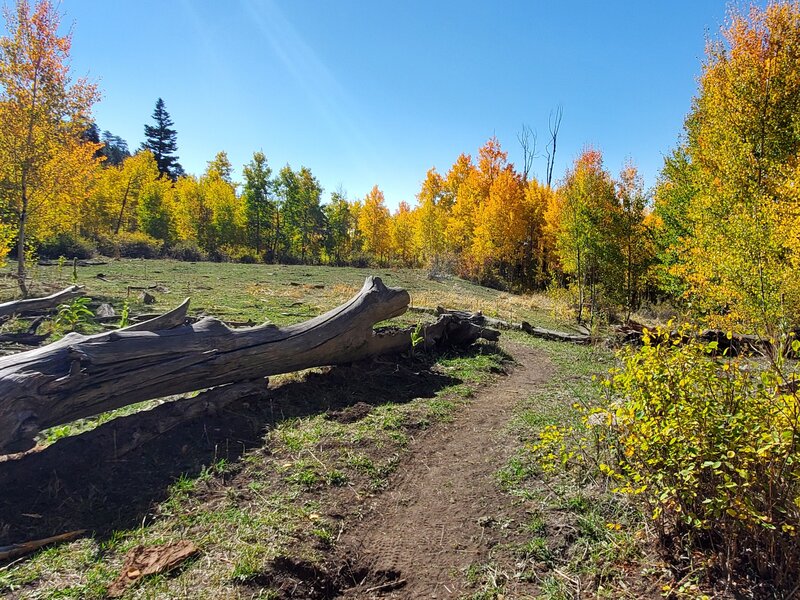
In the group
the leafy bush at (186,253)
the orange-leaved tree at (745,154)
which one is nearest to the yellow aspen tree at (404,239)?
the leafy bush at (186,253)

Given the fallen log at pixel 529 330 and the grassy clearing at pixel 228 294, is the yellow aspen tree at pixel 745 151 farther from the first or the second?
the grassy clearing at pixel 228 294

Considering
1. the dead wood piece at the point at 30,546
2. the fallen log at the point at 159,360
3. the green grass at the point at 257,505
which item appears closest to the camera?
the green grass at the point at 257,505

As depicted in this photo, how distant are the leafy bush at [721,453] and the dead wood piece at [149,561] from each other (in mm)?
2884

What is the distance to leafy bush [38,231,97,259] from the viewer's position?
2670 cm

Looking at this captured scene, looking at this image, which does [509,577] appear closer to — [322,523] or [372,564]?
[372,564]

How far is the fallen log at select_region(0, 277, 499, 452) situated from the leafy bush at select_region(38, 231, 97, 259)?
2676 cm

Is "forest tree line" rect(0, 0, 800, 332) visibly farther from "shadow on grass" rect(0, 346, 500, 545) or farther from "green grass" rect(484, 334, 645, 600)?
"shadow on grass" rect(0, 346, 500, 545)

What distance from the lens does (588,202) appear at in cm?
2020

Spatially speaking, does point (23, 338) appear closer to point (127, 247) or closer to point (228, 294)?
point (228, 294)

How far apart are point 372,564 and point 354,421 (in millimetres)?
2272

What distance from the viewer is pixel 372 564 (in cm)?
317

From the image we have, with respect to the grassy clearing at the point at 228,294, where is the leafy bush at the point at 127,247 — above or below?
above

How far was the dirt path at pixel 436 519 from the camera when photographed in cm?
303

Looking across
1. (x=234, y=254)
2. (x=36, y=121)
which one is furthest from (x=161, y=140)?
(x=36, y=121)
